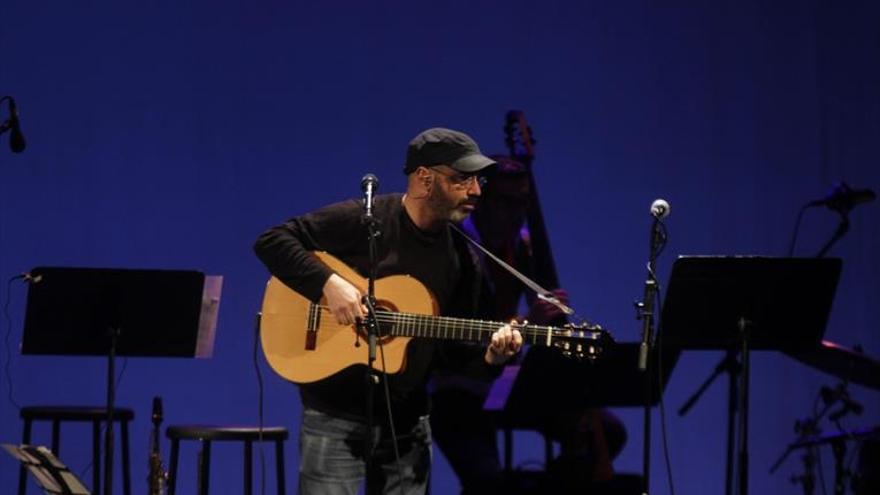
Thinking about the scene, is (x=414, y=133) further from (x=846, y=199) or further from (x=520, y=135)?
(x=846, y=199)

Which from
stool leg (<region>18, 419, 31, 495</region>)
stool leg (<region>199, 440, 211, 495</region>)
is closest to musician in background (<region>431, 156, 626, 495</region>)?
stool leg (<region>199, 440, 211, 495</region>)

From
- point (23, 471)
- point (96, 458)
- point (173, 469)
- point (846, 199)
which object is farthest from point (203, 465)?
point (846, 199)

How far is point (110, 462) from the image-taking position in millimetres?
5617

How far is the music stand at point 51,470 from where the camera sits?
466cm

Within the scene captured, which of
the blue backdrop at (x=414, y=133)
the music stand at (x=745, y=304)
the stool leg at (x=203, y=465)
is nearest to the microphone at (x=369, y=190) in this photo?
the music stand at (x=745, y=304)

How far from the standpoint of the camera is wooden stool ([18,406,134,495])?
21.1 ft

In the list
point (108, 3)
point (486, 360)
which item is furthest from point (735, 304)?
point (108, 3)

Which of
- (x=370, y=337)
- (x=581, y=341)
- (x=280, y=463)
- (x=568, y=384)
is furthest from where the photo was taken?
(x=280, y=463)

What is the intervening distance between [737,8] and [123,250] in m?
3.95

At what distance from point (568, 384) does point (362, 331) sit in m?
1.56

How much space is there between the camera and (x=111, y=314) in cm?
560

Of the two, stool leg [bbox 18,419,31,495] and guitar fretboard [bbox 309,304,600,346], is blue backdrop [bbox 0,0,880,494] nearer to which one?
stool leg [bbox 18,419,31,495]

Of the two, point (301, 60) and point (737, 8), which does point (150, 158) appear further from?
point (737, 8)

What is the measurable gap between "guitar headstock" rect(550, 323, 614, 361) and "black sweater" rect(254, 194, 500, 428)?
28 cm
